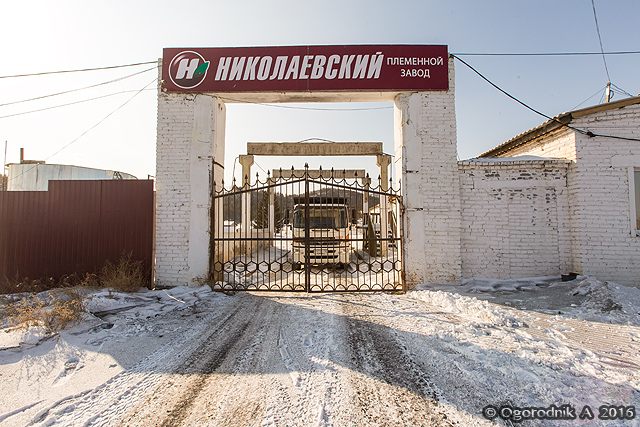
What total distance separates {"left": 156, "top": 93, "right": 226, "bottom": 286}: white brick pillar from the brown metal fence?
A: 0.35 metres

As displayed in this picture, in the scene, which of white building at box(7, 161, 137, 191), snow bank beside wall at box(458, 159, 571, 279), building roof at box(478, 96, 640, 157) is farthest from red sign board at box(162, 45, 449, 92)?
white building at box(7, 161, 137, 191)

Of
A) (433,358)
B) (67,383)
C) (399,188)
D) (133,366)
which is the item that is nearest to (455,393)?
(433,358)

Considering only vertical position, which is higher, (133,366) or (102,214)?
(102,214)

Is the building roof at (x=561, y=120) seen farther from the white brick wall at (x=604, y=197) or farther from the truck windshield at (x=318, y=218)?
Result: the truck windshield at (x=318, y=218)

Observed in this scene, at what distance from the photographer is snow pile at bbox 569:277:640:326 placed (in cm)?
477

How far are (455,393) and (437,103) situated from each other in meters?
6.05

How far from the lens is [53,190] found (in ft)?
23.1

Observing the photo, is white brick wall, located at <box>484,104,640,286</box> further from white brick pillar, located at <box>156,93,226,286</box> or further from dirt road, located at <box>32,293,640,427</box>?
white brick pillar, located at <box>156,93,226,286</box>

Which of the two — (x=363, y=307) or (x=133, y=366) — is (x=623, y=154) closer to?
(x=363, y=307)

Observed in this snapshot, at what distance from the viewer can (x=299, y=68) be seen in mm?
7051

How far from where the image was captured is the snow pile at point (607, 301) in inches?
188

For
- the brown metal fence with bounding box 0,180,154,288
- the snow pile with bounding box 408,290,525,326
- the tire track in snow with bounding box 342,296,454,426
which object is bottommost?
the tire track in snow with bounding box 342,296,454,426

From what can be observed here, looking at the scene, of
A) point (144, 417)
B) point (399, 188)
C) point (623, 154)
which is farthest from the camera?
point (399, 188)

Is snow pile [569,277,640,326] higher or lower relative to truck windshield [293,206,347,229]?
lower
